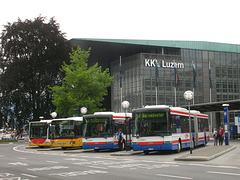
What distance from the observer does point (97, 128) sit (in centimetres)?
2802

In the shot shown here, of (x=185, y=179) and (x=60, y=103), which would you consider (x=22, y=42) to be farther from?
(x=185, y=179)

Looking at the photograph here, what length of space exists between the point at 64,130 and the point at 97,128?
17.8ft

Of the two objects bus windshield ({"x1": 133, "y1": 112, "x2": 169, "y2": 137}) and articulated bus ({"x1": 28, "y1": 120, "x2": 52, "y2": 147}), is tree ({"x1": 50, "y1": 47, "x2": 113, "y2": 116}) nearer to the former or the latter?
articulated bus ({"x1": 28, "y1": 120, "x2": 52, "y2": 147})

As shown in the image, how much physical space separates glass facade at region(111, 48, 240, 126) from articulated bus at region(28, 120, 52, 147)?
111 feet

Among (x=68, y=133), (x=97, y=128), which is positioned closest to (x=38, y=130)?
(x=68, y=133)

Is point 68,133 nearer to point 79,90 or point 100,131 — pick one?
point 100,131

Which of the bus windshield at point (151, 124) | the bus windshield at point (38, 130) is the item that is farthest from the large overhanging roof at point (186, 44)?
the bus windshield at point (151, 124)

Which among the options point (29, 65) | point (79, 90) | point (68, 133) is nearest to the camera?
point (68, 133)

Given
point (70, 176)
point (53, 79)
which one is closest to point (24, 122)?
point (53, 79)

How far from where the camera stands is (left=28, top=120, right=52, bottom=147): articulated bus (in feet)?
125

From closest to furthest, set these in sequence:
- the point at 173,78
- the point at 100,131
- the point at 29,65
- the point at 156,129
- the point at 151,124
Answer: the point at 156,129 < the point at 151,124 < the point at 100,131 < the point at 29,65 < the point at 173,78

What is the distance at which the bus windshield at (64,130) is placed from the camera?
106 ft

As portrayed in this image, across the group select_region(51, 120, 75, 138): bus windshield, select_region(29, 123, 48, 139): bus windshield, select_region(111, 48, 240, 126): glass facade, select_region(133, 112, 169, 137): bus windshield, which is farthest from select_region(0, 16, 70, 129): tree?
select_region(133, 112, 169, 137): bus windshield

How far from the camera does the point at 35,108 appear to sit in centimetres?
5250
